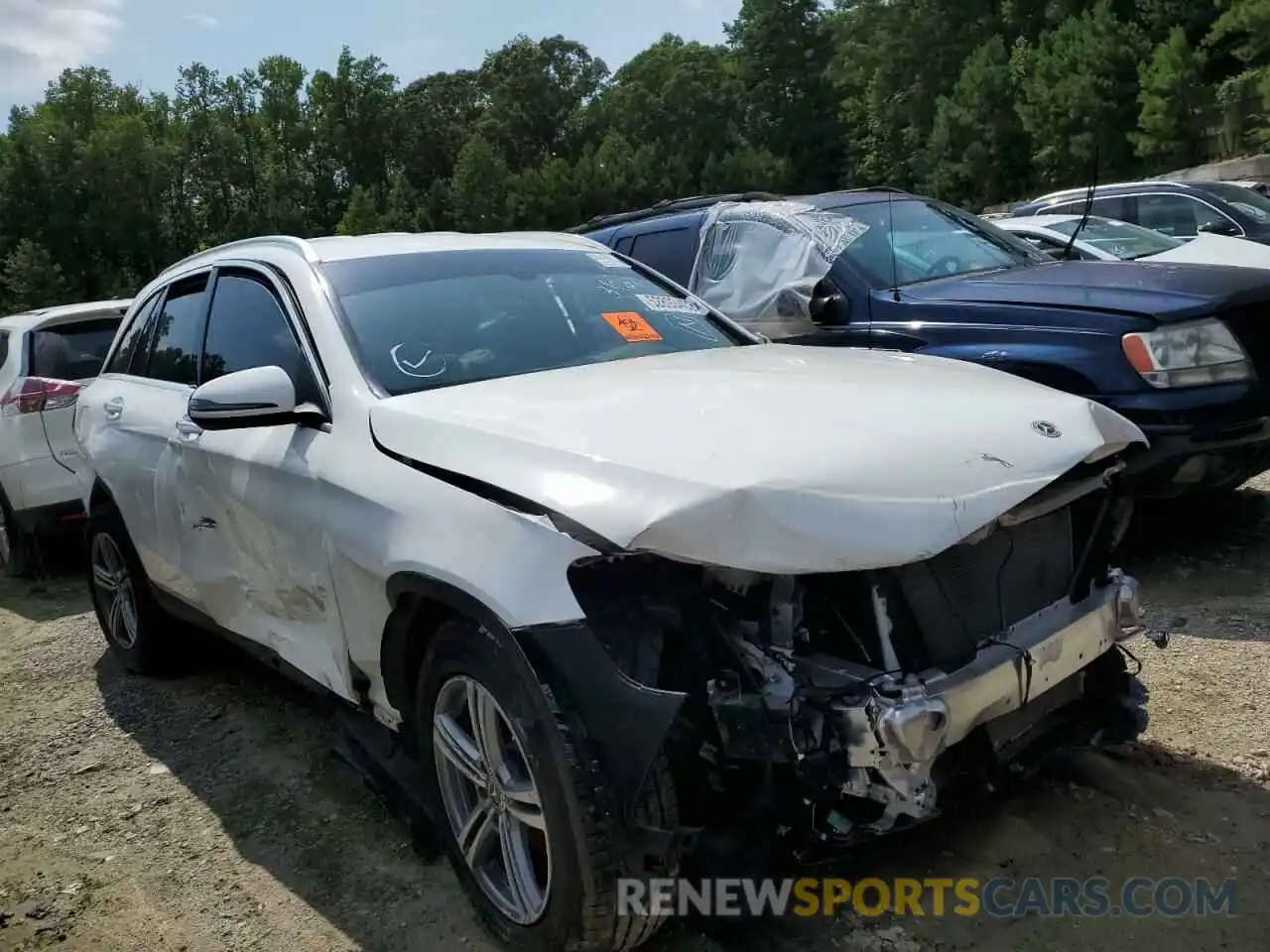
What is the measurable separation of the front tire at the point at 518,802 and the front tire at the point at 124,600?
2.39 meters

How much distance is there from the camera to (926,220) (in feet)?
19.5

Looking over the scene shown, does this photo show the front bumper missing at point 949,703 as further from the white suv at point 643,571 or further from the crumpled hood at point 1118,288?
the crumpled hood at point 1118,288

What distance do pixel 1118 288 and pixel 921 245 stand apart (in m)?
1.23

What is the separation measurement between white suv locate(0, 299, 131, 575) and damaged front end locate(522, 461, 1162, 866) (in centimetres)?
571

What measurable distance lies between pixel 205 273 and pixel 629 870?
306cm

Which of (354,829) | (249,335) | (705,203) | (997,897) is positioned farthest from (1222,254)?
(354,829)

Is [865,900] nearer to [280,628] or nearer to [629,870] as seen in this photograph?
[629,870]

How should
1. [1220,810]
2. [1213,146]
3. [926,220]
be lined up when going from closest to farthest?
[1220,810], [926,220], [1213,146]

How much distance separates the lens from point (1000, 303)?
481 centimetres

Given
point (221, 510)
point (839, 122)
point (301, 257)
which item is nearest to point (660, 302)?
point (301, 257)

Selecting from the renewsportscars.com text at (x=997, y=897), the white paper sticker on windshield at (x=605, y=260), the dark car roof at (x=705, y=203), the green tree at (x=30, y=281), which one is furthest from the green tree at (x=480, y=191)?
the renewsportscars.com text at (x=997, y=897)

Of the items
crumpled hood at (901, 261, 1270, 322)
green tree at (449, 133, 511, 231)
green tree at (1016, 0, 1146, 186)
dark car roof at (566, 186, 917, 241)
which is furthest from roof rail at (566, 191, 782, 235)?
green tree at (449, 133, 511, 231)

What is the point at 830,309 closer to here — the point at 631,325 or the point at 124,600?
the point at 631,325

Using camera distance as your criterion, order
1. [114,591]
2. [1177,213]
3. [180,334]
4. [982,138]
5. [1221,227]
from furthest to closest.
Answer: [982,138], [1177,213], [1221,227], [114,591], [180,334]
